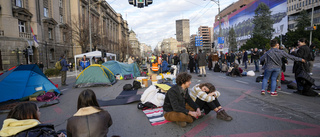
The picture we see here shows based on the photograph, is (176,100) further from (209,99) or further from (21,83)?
(21,83)

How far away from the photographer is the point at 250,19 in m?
72.4

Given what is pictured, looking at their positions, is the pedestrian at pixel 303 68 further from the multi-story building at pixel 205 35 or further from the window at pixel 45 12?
the multi-story building at pixel 205 35

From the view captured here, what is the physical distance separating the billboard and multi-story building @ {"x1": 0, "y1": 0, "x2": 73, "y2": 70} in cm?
6275

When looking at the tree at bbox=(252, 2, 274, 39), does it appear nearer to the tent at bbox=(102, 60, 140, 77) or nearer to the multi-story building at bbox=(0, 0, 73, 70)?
the tent at bbox=(102, 60, 140, 77)

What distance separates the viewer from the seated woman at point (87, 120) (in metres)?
Result: 2.46

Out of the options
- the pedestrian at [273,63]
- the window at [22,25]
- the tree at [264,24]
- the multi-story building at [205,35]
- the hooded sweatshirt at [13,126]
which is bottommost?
the hooded sweatshirt at [13,126]

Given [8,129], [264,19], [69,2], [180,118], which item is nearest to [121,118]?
[180,118]

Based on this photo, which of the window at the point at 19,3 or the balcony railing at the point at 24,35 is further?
the balcony railing at the point at 24,35

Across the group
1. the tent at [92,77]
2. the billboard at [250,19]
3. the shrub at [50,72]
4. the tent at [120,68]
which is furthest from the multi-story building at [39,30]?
the billboard at [250,19]

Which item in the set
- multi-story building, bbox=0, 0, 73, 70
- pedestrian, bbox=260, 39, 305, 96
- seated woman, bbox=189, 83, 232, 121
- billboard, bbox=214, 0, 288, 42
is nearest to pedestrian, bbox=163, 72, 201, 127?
seated woman, bbox=189, 83, 232, 121

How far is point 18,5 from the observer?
23141 mm

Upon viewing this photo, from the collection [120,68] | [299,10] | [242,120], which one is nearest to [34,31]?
[120,68]

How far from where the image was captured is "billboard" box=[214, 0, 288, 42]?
58.9 meters

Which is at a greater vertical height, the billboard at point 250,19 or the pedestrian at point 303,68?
the billboard at point 250,19
